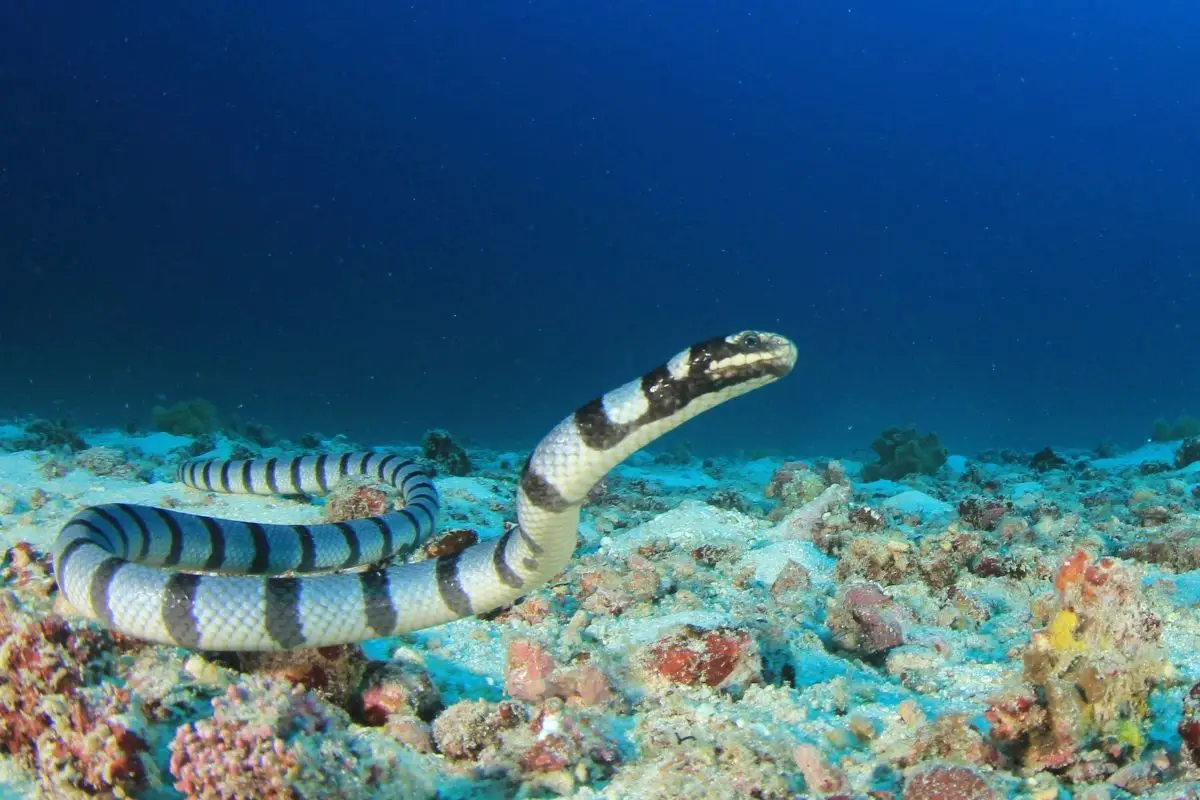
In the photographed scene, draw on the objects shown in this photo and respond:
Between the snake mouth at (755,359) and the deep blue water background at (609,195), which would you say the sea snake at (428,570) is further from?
the deep blue water background at (609,195)

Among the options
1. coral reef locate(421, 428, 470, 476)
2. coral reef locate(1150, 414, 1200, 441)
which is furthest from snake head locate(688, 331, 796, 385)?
coral reef locate(1150, 414, 1200, 441)

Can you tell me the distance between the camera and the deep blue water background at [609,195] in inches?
3137

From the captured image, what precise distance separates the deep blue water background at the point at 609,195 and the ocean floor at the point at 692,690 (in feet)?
221

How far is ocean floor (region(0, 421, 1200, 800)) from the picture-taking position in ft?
6.05

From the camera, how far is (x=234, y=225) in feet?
298

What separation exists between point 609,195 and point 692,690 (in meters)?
110

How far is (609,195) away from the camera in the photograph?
109m

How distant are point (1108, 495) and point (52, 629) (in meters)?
6.87

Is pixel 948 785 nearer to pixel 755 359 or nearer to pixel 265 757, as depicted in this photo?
pixel 755 359

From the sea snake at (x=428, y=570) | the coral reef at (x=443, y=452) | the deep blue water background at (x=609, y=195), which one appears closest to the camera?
the sea snake at (x=428, y=570)

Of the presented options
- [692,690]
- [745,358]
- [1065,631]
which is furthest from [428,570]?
[1065,631]

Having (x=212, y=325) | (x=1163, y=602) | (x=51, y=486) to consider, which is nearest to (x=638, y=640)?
(x=1163, y=602)

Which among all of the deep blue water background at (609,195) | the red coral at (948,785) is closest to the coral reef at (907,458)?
the red coral at (948,785)

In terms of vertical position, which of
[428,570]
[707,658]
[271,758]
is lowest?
[271,758]
